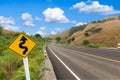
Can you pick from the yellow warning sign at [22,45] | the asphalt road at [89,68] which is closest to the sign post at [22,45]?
the yellow warning sign at [22,45]

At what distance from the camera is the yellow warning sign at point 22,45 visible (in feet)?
36.6

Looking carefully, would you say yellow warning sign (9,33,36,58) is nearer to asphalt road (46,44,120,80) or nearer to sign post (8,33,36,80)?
sign post (8,33,36,80)

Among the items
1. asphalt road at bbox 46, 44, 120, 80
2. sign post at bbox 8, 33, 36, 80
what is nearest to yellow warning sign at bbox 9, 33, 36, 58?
sign post at bbox 8, 33, 36, 80

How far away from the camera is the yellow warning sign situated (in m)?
11.2

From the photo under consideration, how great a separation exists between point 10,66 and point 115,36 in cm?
8196

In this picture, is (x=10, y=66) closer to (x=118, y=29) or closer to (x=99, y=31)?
(x=118, y=29)

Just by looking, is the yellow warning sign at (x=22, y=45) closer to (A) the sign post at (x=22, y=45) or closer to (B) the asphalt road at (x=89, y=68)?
(A) the sign post at (x=22, y=45)

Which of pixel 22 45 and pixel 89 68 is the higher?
pixel 22 45

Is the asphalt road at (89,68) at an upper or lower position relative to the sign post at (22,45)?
lower

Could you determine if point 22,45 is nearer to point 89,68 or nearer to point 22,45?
point 22,45

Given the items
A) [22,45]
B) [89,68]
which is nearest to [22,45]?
[22,45]

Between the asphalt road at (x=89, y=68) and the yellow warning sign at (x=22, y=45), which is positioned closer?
the yellow warning sign at (x=22, y=45)

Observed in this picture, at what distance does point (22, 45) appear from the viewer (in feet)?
37.1

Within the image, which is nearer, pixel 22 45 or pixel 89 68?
pixel 22 45
